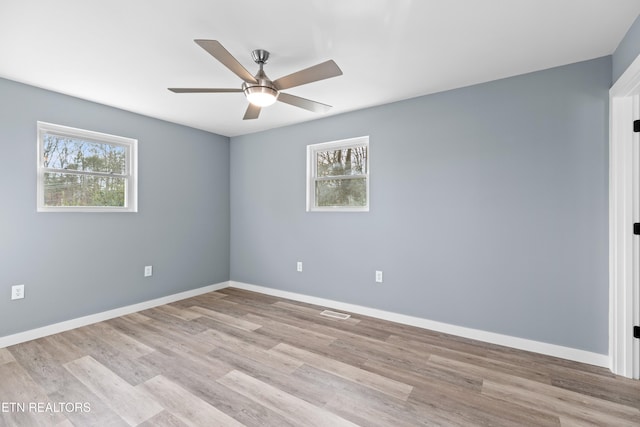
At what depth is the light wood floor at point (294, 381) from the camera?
176 cm

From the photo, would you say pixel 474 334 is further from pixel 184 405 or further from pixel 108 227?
pixel 108 227

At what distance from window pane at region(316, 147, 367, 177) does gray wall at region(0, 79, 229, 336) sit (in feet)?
5.58

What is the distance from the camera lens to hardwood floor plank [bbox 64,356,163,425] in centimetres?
178

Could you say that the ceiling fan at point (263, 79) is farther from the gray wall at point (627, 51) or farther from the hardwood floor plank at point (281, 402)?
the hardwood floor plank at point (281, 402)

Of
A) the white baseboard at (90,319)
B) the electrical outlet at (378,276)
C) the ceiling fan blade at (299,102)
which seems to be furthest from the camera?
the electrical outlet at (378,276)

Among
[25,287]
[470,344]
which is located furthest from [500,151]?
[25,287]

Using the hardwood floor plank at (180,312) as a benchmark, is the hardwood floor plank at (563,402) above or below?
below

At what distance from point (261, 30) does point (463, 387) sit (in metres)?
2.80

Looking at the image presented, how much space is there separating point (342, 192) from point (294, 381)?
88.3 inches

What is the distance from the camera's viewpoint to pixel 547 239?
8.25 feet

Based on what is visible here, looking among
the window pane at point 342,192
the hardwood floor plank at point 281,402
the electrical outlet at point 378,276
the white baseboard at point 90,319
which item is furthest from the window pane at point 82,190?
the electrical outlet at point 378,276

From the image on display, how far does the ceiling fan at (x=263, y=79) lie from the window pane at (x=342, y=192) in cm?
133

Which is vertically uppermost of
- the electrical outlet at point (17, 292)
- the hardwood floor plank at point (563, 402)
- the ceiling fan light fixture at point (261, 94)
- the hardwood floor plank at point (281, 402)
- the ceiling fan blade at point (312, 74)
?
the ceiling fan blade at point (312, 74)

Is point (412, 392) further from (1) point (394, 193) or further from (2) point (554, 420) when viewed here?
(1) point (394, 193)
